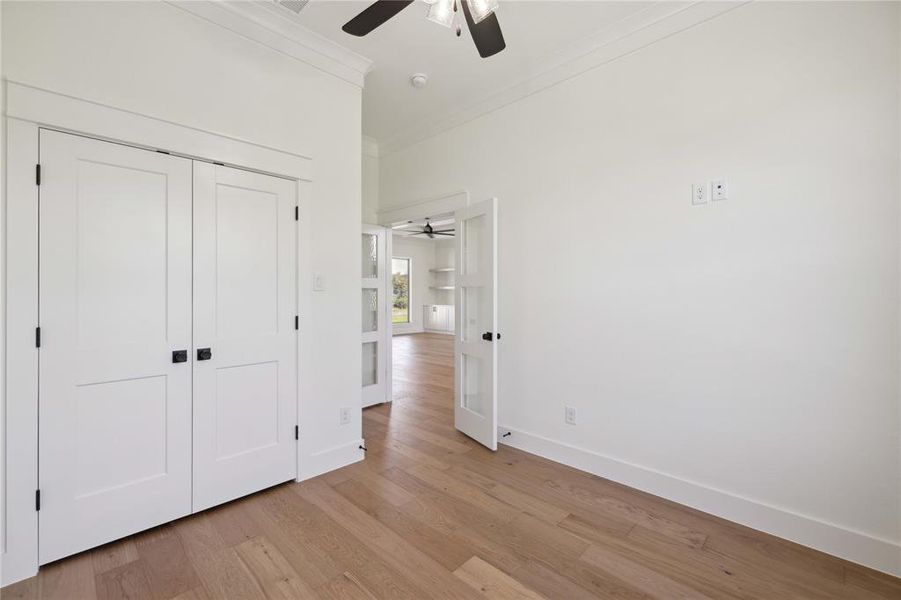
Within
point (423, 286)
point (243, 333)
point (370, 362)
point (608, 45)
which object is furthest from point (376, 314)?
point (423, 286)

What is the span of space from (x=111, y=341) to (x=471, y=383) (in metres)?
2.57

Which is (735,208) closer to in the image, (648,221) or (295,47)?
(648,221)

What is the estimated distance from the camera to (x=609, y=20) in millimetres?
2500

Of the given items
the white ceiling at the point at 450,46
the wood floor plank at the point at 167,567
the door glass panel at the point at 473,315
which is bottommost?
the wood floor plank at the point at 167,567

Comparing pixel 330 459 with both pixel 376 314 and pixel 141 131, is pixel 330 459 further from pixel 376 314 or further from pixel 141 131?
pixel 141 131

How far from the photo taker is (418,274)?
37.5 feet

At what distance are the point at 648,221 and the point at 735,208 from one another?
464mm

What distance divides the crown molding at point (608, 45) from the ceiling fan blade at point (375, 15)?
159 cm

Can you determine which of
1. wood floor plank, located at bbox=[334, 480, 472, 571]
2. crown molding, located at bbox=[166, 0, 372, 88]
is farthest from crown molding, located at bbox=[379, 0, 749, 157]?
wood floor plank, located at bbox=[334, 480, 472, 571]

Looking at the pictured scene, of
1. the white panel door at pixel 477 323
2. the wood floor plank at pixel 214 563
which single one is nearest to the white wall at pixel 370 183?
the white panel door at pixel 477 323

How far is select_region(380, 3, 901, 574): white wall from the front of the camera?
1.84 m

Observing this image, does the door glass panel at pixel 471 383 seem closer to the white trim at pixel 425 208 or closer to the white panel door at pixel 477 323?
the white panel door at pixel 477 323

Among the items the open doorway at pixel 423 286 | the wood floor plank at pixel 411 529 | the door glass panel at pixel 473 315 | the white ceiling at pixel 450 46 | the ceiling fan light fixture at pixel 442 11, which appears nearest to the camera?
the ceiling fan light fixture at pixel 442 11

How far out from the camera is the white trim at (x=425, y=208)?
12.0 ft
